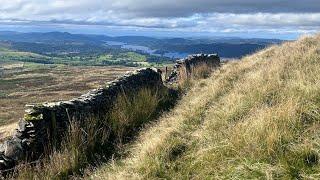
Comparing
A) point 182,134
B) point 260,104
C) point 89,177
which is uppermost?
point 260,104

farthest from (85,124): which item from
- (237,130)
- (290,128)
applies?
(290,128)

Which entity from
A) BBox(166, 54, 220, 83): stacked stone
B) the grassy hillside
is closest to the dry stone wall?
the grassy hillside

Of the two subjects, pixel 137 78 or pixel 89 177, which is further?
pixel 137 78

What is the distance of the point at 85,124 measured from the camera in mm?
10891

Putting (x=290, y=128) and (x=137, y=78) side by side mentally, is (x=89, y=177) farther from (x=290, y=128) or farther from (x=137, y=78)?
(x=137, y=78)

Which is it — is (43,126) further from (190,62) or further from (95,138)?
(190,62)

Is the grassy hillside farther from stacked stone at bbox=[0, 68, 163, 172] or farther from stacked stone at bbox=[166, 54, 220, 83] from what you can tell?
stacked stone at bbox=[166, 54, 220, 83]

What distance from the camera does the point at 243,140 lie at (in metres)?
7.35

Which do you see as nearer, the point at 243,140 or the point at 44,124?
the point at 243,140

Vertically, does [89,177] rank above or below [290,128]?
below

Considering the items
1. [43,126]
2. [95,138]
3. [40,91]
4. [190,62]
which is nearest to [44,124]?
[43,126]

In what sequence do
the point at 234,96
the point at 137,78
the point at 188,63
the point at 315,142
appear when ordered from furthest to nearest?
1. the point at 188,63
2. the point at 137,78
3. the point at 234,96
4. the point at 315,142

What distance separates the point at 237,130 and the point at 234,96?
9.28ft

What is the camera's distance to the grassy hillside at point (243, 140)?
6.48 meters
